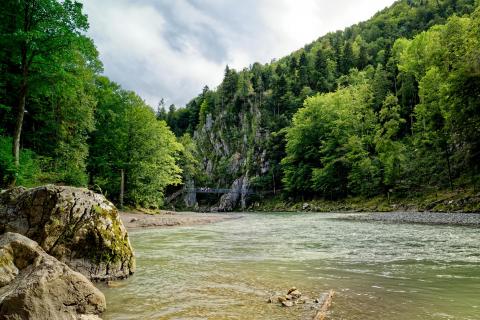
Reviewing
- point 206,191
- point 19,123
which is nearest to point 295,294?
point 19,123

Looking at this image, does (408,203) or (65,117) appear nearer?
(65,117)

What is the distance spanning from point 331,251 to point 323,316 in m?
7.73

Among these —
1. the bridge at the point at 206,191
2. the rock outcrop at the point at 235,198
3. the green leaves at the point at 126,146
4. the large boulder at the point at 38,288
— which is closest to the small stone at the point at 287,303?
the large boulder at the point at 38,288

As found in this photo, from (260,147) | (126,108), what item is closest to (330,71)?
(260,147)

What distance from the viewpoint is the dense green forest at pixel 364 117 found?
36438mm

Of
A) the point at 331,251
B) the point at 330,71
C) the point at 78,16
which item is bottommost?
the point at 331,251

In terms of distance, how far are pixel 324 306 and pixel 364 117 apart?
191 feet

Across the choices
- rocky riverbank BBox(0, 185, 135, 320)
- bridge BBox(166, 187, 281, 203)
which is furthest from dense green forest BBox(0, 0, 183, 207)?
bridge BBox(166, 187, 281, 203)

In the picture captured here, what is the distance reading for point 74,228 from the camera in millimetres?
8430

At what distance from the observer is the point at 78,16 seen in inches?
719

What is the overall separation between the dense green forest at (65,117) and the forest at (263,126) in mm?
86

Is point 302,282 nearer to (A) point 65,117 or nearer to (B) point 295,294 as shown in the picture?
(B) point 295,294

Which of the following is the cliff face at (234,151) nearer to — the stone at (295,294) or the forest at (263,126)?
the forest at (263,126)

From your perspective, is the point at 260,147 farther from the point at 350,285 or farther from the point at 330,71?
the point at 350,285
